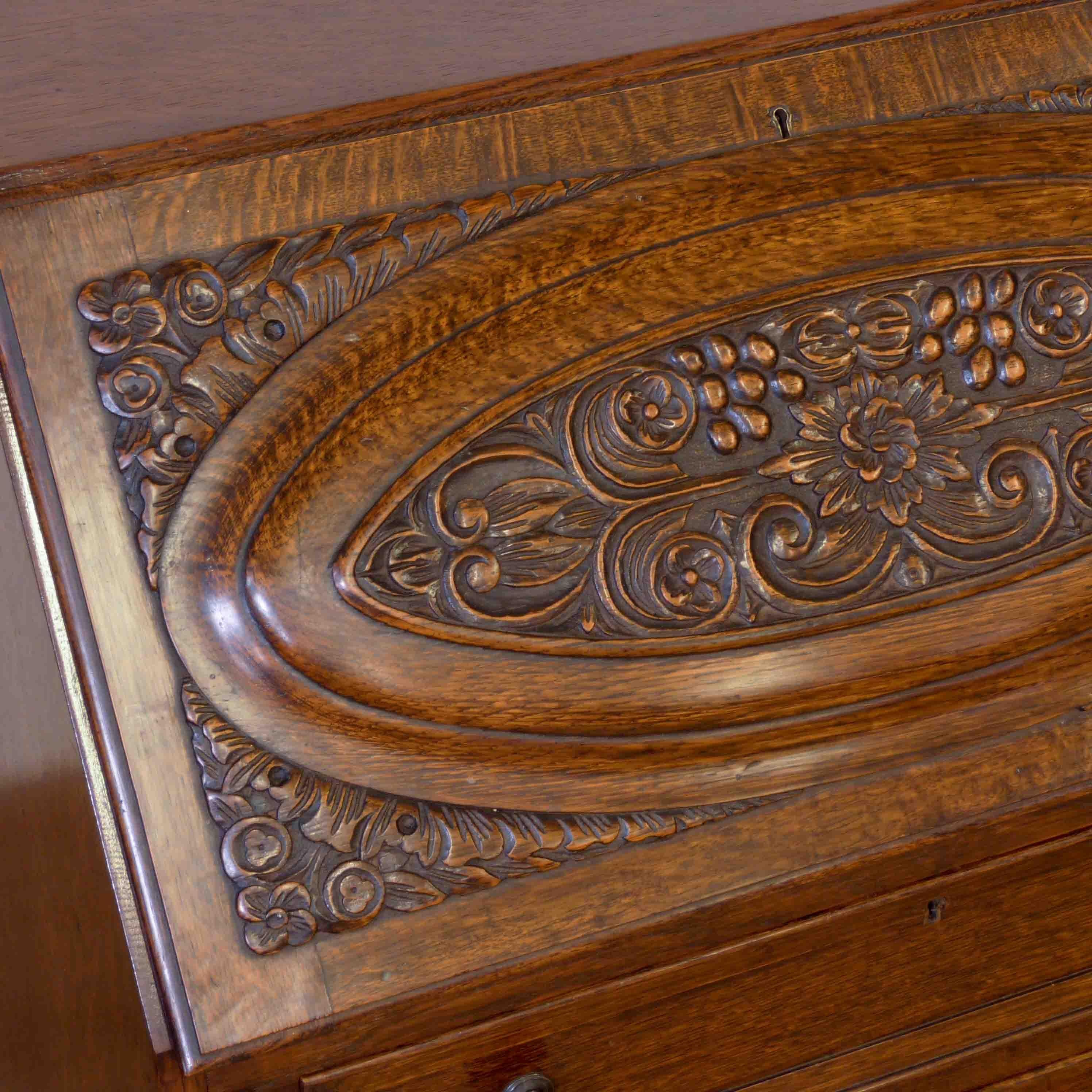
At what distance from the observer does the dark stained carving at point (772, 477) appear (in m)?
0.69

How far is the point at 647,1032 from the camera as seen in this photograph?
72cm

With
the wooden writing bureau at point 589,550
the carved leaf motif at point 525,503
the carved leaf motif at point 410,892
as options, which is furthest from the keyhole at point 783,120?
the carved leaf motif at point 410,892

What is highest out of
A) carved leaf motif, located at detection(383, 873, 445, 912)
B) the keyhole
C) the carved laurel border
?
the keyhole

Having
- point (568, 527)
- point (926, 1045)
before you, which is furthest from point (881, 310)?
point (926, 1045)

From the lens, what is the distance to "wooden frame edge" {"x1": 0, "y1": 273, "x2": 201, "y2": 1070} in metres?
0.60

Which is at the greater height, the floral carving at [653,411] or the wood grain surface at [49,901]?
the floral carving at [653,411]

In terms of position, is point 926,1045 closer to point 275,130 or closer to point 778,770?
point 778,770

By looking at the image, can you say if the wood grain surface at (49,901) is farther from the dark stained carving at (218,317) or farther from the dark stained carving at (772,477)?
the dark stained carving at (772,477)

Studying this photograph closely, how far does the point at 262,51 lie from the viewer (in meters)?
0.65

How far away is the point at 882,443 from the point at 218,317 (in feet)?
1.41

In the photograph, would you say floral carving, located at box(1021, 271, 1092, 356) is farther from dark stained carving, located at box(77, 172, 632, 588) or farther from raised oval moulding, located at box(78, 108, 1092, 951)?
dark stained carving, located at box(77, 172, 632, 588)

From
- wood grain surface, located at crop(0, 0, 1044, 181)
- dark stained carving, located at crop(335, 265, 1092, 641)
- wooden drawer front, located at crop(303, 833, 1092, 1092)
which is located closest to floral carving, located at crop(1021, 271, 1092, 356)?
dark stained carving, located at crop(335, 265, 1092, 641)

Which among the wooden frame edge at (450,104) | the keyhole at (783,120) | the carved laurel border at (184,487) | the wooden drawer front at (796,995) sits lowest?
the wooden drawer front at (796,995)

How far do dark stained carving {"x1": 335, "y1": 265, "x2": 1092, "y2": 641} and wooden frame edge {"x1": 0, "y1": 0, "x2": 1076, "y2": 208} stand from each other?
0.54 ft
